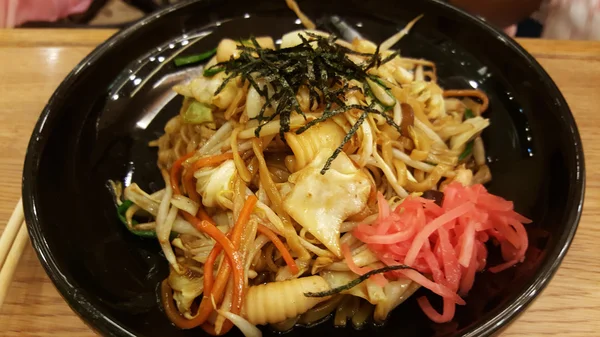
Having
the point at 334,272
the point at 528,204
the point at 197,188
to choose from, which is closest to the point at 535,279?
the point at 528,204

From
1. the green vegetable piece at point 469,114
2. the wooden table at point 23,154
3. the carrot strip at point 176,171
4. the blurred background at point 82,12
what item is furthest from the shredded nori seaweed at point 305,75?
the blurred background at point 82,12

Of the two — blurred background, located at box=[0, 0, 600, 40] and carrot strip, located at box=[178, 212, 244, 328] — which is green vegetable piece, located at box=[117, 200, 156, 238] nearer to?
carrot strip, located at box=[178, 212, 244, 328]

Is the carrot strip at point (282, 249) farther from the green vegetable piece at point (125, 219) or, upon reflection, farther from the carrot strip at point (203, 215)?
the green vegetable piece at point (125, 219)

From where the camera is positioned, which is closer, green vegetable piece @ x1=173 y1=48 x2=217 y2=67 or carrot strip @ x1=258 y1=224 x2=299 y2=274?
carrot strip @ x1=258 y1=224 x2=299 y2=274

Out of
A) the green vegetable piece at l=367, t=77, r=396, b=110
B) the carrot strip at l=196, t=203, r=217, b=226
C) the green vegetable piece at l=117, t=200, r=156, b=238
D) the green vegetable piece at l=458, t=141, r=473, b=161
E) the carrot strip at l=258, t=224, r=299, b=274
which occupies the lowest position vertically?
the green vegetable piece at l=117, t=200, r=156, b=238

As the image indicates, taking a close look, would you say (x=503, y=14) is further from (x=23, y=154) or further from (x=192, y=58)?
(x=23, y=154)

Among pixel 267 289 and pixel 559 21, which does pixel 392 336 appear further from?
pixel 559 21

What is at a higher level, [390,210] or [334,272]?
[390,210]

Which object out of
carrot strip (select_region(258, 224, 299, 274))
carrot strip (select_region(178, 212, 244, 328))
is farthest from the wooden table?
carrot strip (select_region(258, 224, 299, 274))
